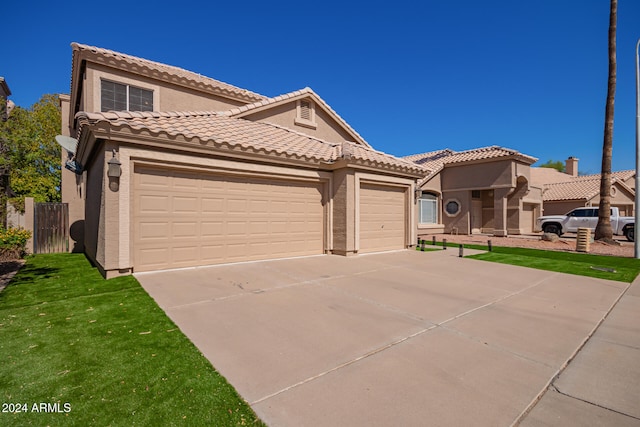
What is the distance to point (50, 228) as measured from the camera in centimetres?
1123

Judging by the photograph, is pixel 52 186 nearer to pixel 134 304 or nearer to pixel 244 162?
pixel 244 162

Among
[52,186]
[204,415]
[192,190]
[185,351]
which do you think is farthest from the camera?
[52,186]

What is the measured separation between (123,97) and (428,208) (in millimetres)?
18665

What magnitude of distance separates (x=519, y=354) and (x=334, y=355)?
87.3 inches

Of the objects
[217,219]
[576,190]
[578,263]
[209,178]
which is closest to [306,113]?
[209,178]

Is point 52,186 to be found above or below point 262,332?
above

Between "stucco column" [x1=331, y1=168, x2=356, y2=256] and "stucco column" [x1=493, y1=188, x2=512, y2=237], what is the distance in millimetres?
14628

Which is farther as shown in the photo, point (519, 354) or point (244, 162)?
point (244, 162)

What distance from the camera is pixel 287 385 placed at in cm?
281

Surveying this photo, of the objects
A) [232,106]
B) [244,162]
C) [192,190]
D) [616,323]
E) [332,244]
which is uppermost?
[232,106]

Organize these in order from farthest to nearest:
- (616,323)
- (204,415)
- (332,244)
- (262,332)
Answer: (332,244)
(616,323)
(262,332)
(204,415)

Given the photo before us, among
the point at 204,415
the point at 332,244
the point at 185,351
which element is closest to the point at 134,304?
the point at 185,351

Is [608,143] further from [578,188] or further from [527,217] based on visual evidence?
[578,188]

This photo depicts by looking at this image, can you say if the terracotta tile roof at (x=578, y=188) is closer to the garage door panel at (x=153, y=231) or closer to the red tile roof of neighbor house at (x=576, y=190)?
the red tile roof of neighbor house at (x=576, y=190)
